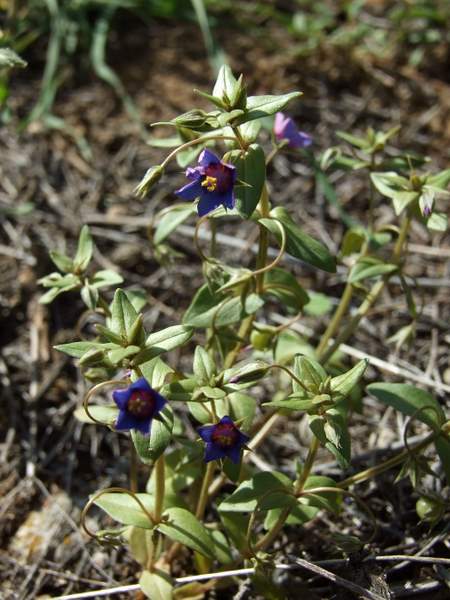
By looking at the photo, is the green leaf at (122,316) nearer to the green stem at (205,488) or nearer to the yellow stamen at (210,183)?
the yellow stamen at (210,183)

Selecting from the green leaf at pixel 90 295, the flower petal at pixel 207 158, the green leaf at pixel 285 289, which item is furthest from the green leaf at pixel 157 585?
the flower petal at pixel 207 158

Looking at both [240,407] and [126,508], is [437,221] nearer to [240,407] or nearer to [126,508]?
[240,407]

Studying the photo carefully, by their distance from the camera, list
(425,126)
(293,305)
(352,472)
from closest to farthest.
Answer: (293,305) → (352,472) → (425,126)

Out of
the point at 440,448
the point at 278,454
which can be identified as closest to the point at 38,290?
the point at 278,454

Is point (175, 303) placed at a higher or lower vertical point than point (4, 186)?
lower

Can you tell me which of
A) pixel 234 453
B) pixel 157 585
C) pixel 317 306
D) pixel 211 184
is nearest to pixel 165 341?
pixel 234 453

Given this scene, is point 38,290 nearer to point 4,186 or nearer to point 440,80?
point 4,186

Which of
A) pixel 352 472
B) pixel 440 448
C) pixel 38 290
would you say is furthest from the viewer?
pixel 38 290
